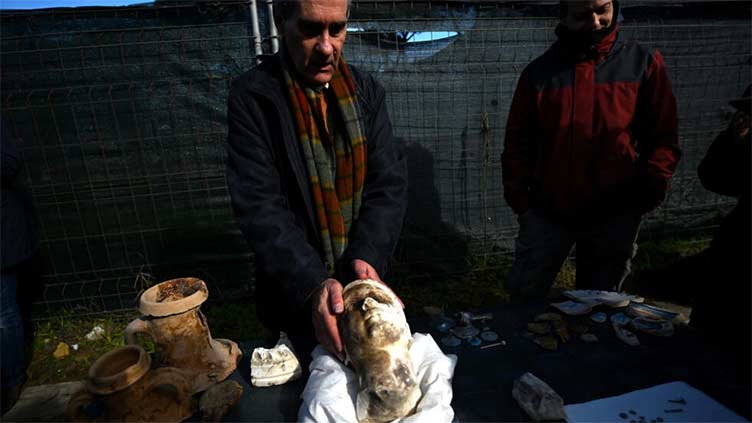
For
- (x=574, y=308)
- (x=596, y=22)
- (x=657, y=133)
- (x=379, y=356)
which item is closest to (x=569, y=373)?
(x=574, y=308)

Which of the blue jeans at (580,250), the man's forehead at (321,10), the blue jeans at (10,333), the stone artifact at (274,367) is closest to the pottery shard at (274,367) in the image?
the stone artifact at (274,367)

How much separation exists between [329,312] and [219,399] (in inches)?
22.2

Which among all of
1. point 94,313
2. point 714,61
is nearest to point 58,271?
point 94,313

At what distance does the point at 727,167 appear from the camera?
1.89m

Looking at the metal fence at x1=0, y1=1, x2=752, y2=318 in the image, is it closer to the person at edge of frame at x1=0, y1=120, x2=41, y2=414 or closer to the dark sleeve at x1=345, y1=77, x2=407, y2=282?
the person at edge of frame at x1=0, y1=120, x2=41, y2=414

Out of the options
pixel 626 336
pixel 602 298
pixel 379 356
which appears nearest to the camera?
pixel 379 356

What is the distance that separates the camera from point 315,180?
6.07ft

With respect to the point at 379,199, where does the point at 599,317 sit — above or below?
below

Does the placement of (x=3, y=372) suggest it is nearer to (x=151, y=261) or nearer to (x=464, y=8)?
(x=151, y=261)

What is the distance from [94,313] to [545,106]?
4.03 metres

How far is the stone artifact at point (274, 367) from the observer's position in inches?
69.2

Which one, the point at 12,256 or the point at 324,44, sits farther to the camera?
the point at 12,256

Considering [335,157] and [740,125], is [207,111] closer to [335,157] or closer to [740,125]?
[335,157]

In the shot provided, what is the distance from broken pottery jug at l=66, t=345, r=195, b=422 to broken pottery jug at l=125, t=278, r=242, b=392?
0.13 m
